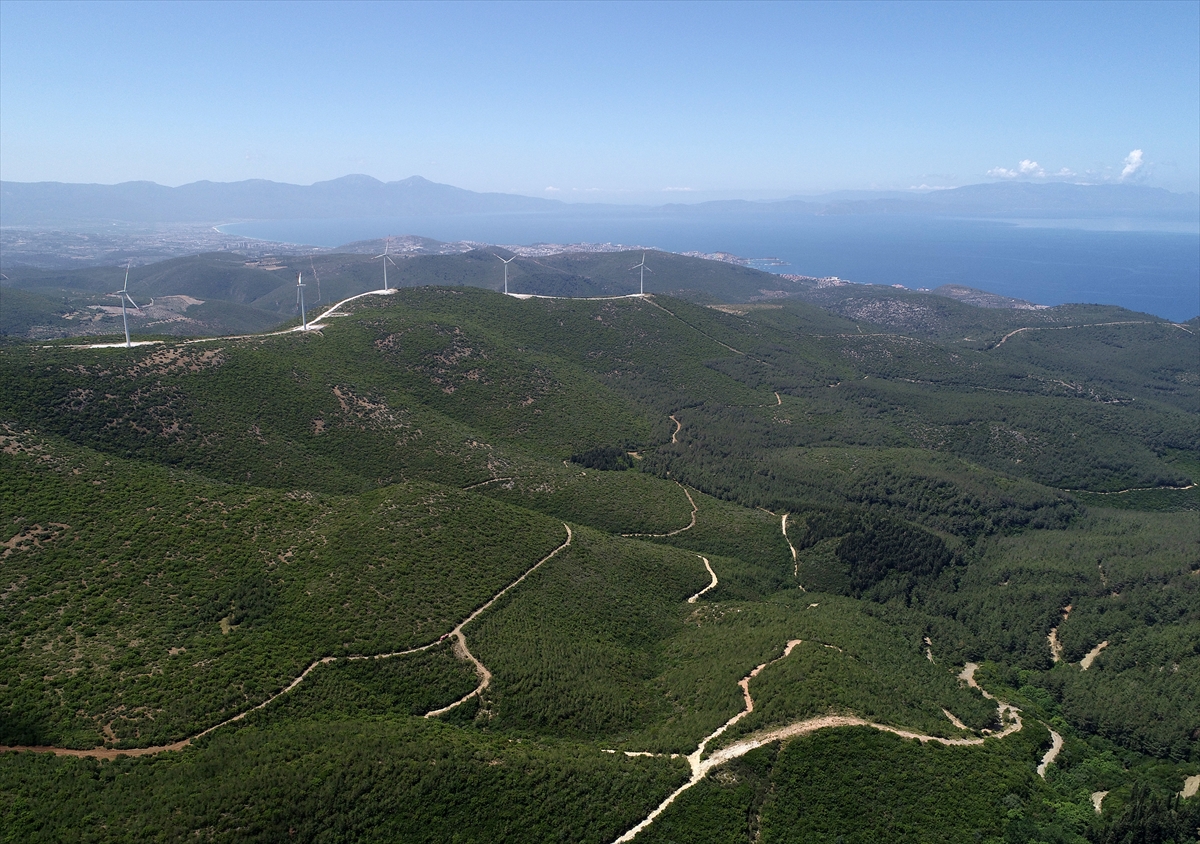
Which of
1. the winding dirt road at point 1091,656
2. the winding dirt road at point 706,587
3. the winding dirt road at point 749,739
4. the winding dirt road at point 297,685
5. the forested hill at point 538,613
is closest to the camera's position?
the winding dirt road at point 297,685

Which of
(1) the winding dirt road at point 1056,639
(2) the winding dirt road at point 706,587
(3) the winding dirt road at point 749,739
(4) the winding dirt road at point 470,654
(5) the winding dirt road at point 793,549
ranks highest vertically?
(4) the winding dirt road at point 470,654

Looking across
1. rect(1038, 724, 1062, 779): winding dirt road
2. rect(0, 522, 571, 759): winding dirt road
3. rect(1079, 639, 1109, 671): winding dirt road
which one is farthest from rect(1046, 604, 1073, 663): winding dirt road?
rect(0, 522, 571, 759): winding dirt road

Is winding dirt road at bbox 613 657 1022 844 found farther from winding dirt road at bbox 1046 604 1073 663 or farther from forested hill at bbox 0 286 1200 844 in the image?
winding dirt road at bbox 1046 604 1073 663

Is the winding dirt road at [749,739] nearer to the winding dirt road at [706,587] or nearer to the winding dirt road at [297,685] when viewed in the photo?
the winding dirt road at [297,685]

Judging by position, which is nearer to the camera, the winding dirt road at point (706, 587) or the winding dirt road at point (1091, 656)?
the winding dirt road at point (1091, 656)

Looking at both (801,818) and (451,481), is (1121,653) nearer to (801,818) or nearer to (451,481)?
(801,818)

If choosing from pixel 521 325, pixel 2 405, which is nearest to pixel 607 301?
pixel 521 325

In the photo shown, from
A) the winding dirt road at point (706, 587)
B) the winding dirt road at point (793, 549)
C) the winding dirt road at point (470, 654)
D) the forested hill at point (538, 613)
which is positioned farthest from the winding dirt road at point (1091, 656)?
the winding dirt road at point (470, 654)

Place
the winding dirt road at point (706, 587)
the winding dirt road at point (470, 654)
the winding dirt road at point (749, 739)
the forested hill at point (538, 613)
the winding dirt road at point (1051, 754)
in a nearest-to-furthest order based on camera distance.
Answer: the forested hill at point (538, 613), the winding dirt road at point (749, 739), the winding dirt road at point (470, 654), the winding dirt road at point (1051, 754), the winding dirt road at point (706, 587)
